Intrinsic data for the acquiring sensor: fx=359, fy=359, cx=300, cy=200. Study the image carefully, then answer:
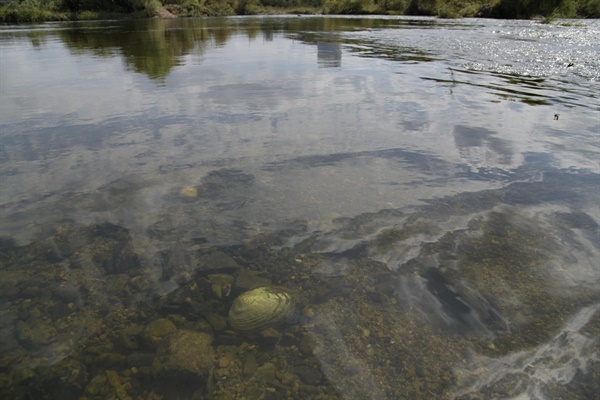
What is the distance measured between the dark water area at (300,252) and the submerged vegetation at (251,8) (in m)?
39.3

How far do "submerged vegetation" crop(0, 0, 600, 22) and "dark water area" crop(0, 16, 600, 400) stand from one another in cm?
3933

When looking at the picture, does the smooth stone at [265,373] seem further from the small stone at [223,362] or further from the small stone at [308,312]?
the small stone at [308,312]

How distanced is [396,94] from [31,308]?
7138 millimetres

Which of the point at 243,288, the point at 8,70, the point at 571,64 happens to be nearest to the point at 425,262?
the point at 243,288

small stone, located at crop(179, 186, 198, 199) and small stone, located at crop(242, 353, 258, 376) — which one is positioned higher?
small stone, located at crop(179, 186, 198, 199)

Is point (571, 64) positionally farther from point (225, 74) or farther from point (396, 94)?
point (225, 74)

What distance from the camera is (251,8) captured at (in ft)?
284

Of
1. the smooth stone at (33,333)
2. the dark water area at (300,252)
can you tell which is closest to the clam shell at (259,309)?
the dark water area at (300,252)

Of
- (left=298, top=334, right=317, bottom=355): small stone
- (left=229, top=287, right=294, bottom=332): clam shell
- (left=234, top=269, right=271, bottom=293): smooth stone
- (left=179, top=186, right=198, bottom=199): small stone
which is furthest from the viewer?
(left=179, top=186, right=198, bottom=199): small stone

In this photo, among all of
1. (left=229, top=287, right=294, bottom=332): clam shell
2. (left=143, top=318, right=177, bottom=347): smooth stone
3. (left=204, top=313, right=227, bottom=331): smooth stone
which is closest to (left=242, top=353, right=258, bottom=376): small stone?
(left=229, top=287, right=294, bottom=332): clam shell

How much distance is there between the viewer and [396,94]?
301 inches

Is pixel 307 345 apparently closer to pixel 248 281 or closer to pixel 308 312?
pixel 308 312

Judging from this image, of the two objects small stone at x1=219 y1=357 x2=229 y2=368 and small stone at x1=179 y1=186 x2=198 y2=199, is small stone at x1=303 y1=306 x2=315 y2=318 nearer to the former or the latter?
small stone at x1=219 y1=357 x2=229 y2=368

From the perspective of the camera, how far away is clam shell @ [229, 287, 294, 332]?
2.30 meters
